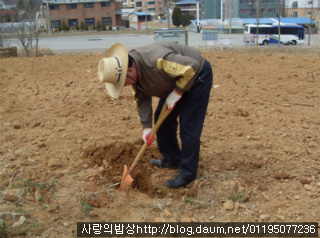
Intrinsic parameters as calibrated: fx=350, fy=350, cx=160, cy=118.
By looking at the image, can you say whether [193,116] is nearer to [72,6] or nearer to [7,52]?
[7,52]

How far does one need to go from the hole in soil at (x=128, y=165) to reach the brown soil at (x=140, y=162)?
12mm

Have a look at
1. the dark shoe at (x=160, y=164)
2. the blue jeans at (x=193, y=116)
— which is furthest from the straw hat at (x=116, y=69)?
the dark shoe at (x=160, y=164)

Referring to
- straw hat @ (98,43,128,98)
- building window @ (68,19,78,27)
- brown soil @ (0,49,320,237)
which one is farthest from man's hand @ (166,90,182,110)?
building window @ (68,19,78,27)

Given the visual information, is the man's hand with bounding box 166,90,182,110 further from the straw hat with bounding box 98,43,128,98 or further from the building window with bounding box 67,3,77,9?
the building window with bounding box 67,3,77,9

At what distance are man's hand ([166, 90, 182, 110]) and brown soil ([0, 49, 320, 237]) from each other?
86 cm

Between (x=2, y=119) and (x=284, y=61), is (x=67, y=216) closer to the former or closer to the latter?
(x=2, y=119)

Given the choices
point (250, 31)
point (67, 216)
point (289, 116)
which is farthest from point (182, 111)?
point (250, 31)

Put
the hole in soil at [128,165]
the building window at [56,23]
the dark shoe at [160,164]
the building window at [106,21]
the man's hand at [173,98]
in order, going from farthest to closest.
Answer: the building window at [106,21] → the building window at [56,23] → the dark shoe at [160,164] → the hole in soil at [128,165] → the man's hand at [173,98]

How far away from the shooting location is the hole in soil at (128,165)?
3533 mm

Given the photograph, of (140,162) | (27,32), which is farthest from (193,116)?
(27,32)

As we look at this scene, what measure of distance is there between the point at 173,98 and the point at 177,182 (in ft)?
2.86

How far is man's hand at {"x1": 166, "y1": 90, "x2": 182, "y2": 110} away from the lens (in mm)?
3092

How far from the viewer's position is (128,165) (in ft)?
12.8

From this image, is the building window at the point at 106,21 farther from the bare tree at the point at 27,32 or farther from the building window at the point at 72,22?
the bare tree at the point at 27,32
